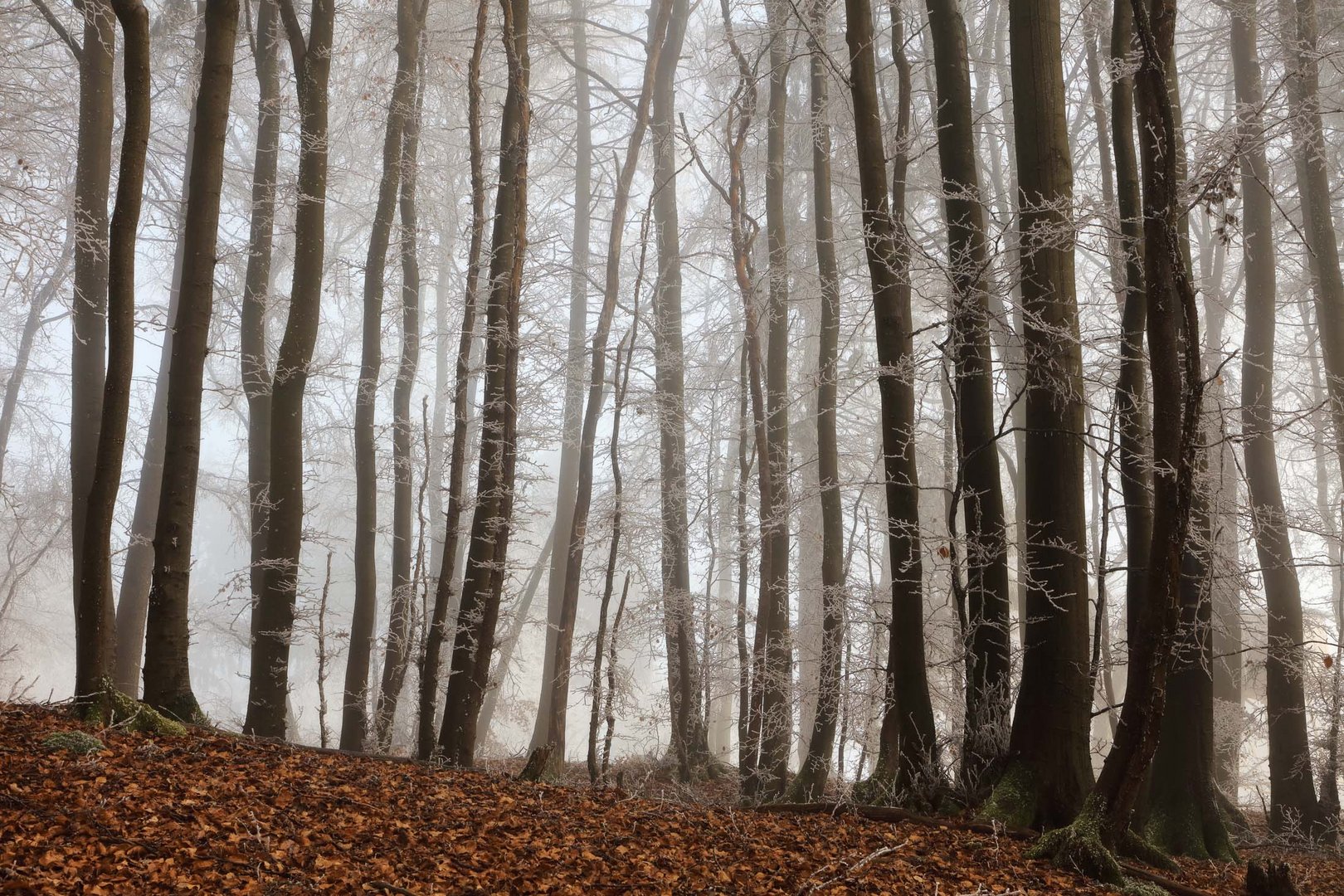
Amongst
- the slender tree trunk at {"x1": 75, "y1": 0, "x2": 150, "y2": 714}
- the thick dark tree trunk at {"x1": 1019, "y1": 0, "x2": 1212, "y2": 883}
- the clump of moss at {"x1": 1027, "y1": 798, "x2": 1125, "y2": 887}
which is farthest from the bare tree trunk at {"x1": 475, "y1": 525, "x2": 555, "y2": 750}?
the thick dark tree trunk at {"x1": 1019, "y1": 0, "x2": 1212, "y2": 883}

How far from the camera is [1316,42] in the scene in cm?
835

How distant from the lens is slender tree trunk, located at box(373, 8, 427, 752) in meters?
9.96

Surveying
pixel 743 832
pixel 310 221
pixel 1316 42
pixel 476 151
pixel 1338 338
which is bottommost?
pixel 743 832

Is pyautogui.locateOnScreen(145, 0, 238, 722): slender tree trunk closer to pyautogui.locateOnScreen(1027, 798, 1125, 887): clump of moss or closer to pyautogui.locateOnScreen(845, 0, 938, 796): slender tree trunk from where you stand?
pyautogui.locateOnScreen(845, 0, 938, 796): slender tree trunk

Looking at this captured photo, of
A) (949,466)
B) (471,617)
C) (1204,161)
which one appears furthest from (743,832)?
(949,466)

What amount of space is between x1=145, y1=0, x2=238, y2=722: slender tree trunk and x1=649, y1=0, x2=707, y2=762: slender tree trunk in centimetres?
493

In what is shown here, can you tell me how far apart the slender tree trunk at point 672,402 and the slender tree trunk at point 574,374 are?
1.26 m

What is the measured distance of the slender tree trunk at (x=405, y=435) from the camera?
9.96 metres

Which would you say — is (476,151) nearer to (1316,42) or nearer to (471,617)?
(471,617)

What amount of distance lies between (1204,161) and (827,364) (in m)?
3.84

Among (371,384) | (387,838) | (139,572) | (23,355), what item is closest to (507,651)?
(139,572)

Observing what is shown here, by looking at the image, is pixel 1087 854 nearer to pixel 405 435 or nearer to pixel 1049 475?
pixel 1049 475

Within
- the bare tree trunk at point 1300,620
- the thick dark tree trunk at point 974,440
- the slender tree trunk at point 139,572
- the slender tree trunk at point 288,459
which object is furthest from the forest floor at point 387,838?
the slender tree trunk at point 139,572

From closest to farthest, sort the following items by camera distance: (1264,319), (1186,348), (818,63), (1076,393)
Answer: (1186,348) < (1076,393) < (1264,319) < (818,63)
